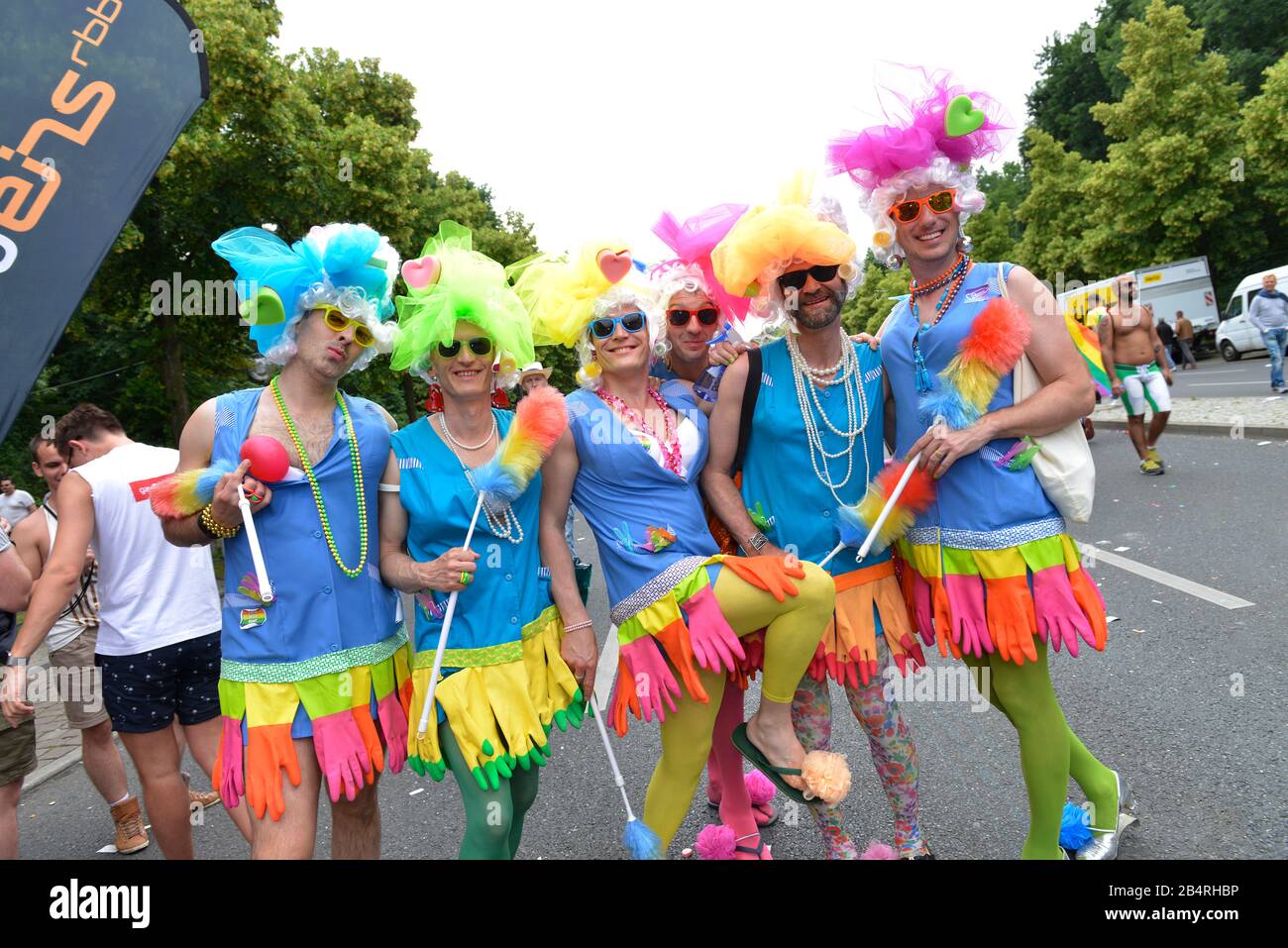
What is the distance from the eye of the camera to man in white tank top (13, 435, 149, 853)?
154 inches

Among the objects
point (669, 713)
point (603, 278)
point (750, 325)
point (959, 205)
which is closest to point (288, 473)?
point (603, 278)

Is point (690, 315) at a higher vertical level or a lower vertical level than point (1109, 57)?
lower

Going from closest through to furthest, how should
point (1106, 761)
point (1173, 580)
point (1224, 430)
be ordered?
point (1106, 761) → point (1173, 580) → point (1224, 430)

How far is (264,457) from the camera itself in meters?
2.43

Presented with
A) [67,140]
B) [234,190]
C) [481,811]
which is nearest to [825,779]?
[481,811]

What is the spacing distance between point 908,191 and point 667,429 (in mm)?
1115

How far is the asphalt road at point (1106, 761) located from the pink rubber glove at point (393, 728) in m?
1.03

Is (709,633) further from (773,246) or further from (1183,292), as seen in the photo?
(1183,292)

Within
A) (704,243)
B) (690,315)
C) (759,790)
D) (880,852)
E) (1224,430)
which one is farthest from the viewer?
(1224,430)

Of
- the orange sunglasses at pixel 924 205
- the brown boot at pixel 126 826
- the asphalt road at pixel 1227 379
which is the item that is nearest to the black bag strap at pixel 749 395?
the orange sunglasses at pixel 924 205

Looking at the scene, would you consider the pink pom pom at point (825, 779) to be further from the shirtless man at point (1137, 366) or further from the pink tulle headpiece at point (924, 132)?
the shirtless man at point (1137, 366)

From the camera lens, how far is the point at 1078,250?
31.7 meters

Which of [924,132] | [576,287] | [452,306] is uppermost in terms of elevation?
[924,132]

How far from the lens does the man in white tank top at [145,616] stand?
11.0 ft
